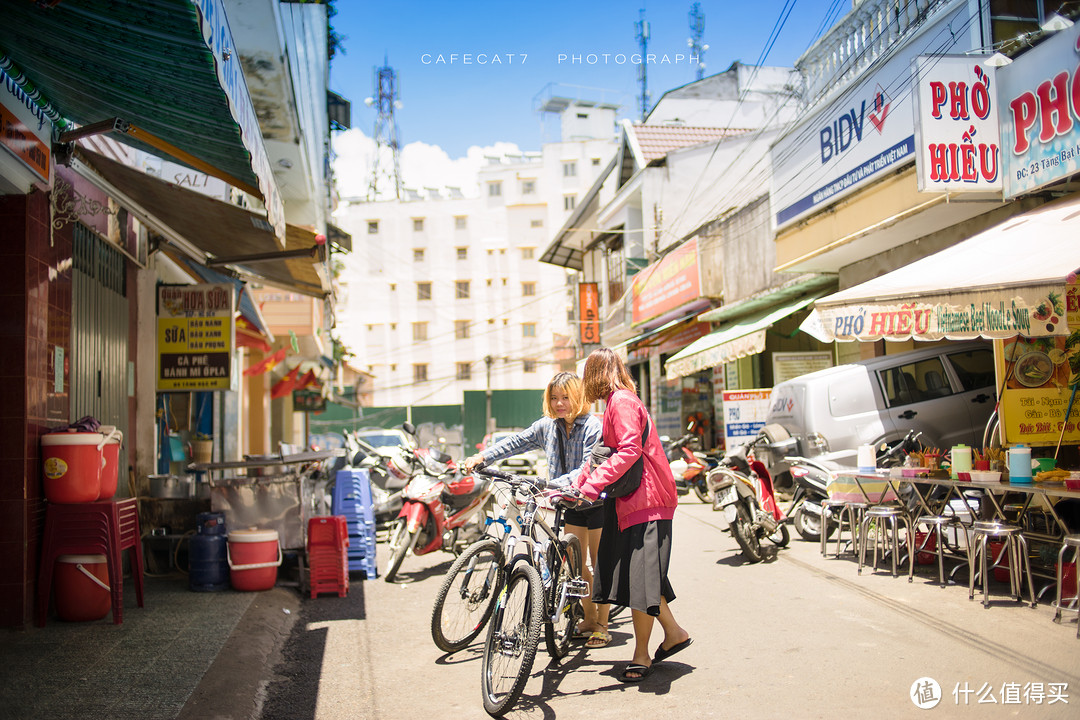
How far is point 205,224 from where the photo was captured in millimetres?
9195

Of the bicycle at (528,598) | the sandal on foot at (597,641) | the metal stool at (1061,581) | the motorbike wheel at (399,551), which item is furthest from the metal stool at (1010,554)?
the motorbike wheel at (399,551)

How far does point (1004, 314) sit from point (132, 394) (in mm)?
8747

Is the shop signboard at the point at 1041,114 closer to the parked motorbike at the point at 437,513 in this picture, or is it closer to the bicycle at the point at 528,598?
the bicycle at the point at 528,598

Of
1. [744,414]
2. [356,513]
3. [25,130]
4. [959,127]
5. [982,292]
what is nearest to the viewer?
[25,130]

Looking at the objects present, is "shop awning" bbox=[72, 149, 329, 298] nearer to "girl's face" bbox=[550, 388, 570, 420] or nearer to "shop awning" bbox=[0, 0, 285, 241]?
"shop awning" bbox=[0, 0, 285, 241]

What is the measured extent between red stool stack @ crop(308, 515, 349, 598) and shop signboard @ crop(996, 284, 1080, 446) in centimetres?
602

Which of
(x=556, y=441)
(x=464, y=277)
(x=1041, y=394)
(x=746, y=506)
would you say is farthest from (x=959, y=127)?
(x=464, y=277)

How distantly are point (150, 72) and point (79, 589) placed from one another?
358cm

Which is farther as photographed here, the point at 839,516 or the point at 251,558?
the point at 839,516

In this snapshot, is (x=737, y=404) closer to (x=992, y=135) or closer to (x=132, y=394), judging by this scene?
(x=992, y=135)

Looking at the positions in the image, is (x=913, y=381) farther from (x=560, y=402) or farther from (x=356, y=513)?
(x=356, y=513)

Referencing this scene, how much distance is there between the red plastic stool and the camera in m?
5.54

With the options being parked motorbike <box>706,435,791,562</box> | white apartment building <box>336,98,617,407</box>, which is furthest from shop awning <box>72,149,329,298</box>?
white apartment building <box>336,98,617,407</box>

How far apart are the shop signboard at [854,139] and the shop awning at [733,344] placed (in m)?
1.70
